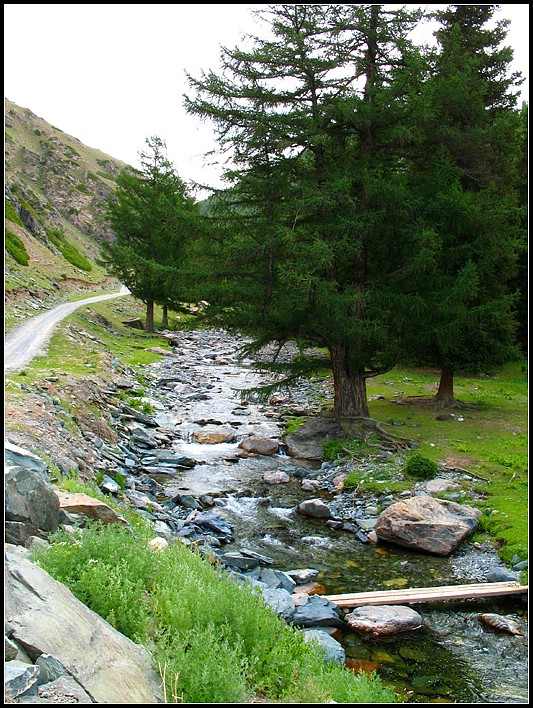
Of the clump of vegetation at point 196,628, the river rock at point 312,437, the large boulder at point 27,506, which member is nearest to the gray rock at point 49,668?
the clump of vegetation at point 196,628

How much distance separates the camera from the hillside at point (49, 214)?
43.0 m

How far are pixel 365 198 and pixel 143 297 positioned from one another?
88.7 ft

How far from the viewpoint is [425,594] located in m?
9.45

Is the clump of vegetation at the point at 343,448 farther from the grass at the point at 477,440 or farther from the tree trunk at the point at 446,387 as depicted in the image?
the tree trunk at the point at 446,387

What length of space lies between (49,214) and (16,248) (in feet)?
125

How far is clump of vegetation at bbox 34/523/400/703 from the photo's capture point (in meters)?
4.99

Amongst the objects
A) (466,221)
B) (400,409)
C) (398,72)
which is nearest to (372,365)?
(400,409)

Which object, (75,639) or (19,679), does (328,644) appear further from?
(19,679)

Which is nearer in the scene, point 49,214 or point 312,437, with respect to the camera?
point 312,437

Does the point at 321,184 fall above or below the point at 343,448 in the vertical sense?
above

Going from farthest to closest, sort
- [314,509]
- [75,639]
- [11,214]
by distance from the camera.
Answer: [11,214] < [314,509] < [75,639]

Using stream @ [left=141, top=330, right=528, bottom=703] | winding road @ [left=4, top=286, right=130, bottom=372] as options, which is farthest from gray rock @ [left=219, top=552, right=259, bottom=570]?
winding road @ [left=4, top=286, right=130, bottom=372]

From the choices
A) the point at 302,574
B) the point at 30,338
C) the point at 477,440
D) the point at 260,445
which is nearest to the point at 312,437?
the point at 260,445

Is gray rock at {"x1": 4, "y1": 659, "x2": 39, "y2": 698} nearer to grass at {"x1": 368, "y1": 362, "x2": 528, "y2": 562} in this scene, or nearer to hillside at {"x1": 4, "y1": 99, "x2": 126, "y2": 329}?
grass at {"x1": 368, "y1": 362, "x2": 528, "y2": 562}
